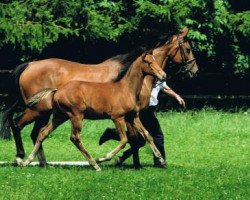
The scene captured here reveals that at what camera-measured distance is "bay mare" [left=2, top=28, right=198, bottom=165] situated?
1673cm

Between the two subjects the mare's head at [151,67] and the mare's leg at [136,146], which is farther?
the mare's leg at [136,146]

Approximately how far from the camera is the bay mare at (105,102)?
51.3ft

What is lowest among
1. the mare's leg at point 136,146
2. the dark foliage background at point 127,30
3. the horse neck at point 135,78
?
the dark foliage background at point 127,30

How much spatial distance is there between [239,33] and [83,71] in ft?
52.7

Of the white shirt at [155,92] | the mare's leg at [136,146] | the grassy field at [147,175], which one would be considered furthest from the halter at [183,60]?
the mare's leg at [136,146]

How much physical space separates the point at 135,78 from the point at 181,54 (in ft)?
5.89

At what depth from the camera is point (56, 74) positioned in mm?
17281

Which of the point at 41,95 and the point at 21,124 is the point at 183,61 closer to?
the point at 41,95

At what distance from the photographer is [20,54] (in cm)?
3178

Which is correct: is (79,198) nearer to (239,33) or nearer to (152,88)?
(152,88)

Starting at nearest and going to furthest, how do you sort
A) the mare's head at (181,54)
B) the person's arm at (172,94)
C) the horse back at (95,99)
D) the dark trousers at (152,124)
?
the horse back at (95,99) → the dark trousers at (152,124) → the person's arm at (172,94) → the mare's head at (181,54)

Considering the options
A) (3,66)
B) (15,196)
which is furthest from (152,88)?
(3,66)

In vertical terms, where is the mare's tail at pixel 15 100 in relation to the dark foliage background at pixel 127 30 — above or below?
above

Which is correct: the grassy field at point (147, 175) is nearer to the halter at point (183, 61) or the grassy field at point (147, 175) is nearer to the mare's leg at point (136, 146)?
the mare's leg at point (136, 146)
